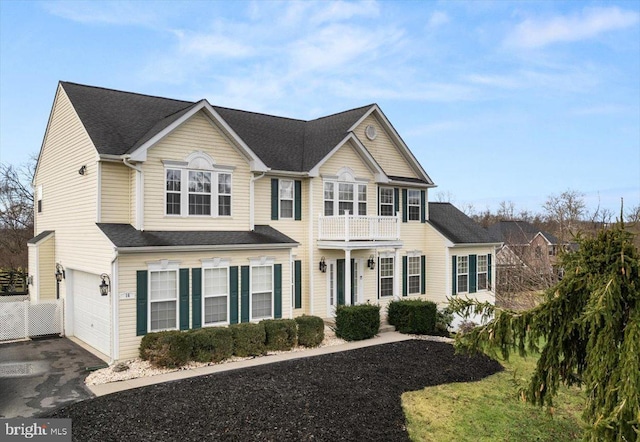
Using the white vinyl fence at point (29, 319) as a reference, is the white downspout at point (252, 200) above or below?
above

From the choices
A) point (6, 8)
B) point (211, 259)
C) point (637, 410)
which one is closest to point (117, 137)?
point (211, 259)

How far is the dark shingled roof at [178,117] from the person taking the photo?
14.4 meters

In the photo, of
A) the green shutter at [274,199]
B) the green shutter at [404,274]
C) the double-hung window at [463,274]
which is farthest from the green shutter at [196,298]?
the double-hung window at [463,274]

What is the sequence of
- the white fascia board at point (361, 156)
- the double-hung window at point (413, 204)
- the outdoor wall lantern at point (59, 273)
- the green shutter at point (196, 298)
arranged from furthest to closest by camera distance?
1. the double-hung window at point (413, 204)
2. the white fascia board at point (361, 156)
3. the outdoor wall lantern at point (59, 273)
4. the green shutter at point (196, 298)

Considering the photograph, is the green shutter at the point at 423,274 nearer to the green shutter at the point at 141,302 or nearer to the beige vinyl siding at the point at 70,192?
the green shutter at the point at 141,302

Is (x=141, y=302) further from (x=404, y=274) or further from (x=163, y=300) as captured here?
(x=404, y=274)

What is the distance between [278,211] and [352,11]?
7.68m

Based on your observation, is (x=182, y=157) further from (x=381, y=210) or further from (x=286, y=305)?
(x=381, y=210)

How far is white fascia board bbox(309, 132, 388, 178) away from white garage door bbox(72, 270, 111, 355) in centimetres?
849

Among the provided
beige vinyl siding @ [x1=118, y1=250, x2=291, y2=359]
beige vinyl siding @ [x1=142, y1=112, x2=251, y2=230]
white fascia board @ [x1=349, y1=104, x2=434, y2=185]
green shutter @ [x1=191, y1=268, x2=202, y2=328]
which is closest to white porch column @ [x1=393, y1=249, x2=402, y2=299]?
white fascia board @ [x1=349, y1=104, x2=434, y2=185]

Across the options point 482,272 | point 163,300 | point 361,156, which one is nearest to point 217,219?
point 163,300

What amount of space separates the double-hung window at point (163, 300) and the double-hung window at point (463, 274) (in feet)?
43.9

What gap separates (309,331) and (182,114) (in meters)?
7.93

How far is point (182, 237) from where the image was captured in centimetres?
1388
